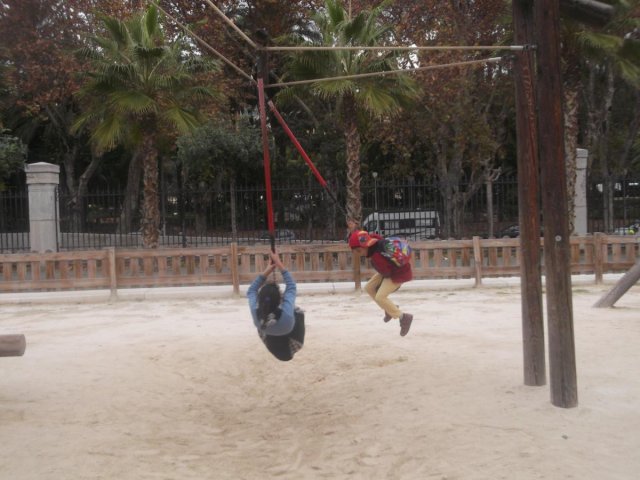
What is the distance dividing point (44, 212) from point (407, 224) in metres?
9.70

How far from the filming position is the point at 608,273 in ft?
52.3

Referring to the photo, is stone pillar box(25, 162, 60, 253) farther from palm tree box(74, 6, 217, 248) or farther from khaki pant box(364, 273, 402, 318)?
khaki pant box(364, 273, 402, 318)

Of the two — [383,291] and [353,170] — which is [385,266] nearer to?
[383,291]

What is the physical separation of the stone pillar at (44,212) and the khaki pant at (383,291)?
1210 cm

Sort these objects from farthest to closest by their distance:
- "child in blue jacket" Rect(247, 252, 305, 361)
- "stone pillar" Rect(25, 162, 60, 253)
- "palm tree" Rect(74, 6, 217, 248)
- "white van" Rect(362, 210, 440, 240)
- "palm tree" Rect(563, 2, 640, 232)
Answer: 1. "white van" Rect(362, 210, 440, 240)
2. "stone pillar" Rect(25, 162, 60, 253)
3. "palm tree" Rect(74, 6, 217, 248)
4. "palm tree" Rect(563, 2, 640, 232)
5. "child in blue jacket" Rect(247, 252, 305, 361)

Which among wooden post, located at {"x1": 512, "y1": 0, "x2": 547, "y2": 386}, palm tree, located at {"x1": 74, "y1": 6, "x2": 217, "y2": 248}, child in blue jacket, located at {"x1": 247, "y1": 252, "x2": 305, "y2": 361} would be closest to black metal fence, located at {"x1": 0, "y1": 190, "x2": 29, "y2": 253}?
palm tree, located at {"x1": 74, "y1": 6, "x2": 217, "y2": 248}

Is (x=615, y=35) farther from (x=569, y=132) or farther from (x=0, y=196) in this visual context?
(x=0, y=196)

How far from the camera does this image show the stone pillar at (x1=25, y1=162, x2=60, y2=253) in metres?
18.1

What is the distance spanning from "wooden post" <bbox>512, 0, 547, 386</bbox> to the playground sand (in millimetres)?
333

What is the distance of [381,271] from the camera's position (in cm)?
830

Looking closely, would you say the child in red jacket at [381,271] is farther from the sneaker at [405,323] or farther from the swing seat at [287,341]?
the swing seat at [287,341]

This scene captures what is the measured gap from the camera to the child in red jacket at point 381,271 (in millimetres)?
7855

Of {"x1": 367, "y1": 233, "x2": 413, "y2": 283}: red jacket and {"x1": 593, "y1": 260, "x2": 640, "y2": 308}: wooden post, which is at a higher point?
{"x1": 367, "y1": 233, "x2": 413, "y2": 283}: red jacket

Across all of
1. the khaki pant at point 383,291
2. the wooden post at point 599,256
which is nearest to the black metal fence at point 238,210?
the wooden post at point 599,256
